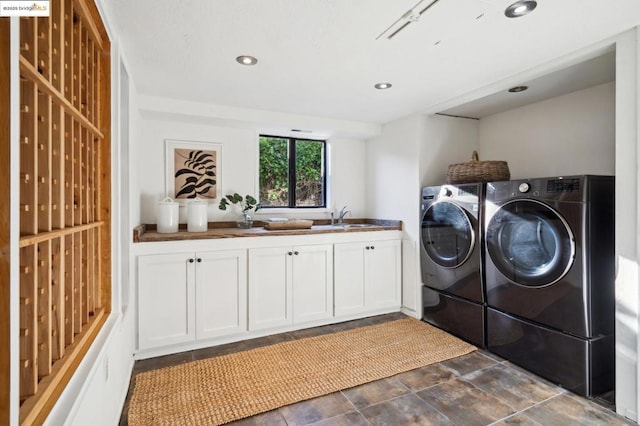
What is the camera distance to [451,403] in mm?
1930

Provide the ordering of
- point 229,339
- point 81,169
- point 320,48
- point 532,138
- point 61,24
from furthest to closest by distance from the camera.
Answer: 1. point 532,138
2. point 229,339
3. point 320,48
4. point 81,169
5. point 61,24

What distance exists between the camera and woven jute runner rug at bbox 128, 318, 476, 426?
6.13 feet

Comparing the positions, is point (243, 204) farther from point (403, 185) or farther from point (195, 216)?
point (403, 185)

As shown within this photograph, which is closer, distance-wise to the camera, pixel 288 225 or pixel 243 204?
pixel 288 225

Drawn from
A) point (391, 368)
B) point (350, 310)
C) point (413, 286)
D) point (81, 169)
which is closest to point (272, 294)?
point (350, 310)

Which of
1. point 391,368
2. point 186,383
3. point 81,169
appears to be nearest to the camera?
point 81,169

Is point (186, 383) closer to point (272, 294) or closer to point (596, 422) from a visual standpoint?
point (272, 294)

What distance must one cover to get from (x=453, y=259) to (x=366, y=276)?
0.88m

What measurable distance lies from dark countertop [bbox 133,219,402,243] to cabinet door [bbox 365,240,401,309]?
20cm

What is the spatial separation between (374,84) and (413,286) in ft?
6.58

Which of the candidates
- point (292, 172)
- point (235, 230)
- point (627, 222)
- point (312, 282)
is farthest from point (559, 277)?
point (292, 172)

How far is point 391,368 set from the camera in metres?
2.33

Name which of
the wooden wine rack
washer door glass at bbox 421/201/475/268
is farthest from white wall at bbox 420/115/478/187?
the wooden wine rack

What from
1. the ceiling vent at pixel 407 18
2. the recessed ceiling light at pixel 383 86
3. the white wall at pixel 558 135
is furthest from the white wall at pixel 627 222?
the recessed ceiling light at pixel 383 86
